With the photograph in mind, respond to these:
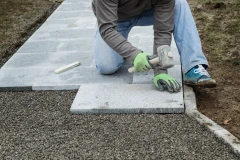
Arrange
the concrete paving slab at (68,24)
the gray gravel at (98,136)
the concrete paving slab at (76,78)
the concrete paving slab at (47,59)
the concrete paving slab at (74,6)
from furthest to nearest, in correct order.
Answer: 1. the concrete paving slab at (74,6)
2. the concrete paving slab at (68,24)
3. the concrete paving slab at (47,59)
4. the concrete paving slab at (76,78)
5. the gray gravel at (98,136)

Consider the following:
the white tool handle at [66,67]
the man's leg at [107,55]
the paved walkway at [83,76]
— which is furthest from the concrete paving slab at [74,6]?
the man's leg at [107,55]

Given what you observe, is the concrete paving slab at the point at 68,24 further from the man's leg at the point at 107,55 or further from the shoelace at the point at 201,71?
the shoelace at the point at 201,71

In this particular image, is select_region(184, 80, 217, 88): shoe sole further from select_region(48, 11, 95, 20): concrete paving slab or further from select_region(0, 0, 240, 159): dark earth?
select_region(48, 11, 95, 20): concrete paving slab

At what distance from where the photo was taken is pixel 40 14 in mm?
6438

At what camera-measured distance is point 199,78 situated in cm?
342

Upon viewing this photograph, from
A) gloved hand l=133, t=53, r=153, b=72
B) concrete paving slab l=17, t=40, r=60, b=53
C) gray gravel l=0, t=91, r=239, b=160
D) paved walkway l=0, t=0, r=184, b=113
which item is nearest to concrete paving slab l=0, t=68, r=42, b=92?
paved walkway l=0, t=0, r=184, b=113

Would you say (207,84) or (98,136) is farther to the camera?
(207,84)

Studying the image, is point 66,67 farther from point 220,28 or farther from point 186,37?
point 220,28

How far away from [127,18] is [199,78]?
2.49 feet

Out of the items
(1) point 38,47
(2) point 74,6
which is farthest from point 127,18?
(2) point 74,6

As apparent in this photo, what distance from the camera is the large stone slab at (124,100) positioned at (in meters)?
3.18

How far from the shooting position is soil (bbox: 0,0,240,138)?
3258 millimetres

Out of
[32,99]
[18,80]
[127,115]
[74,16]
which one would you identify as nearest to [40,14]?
[74,16]

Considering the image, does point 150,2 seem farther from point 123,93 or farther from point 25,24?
point 25,24
